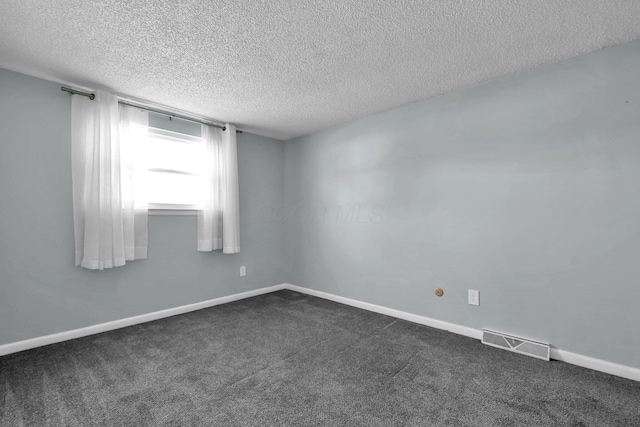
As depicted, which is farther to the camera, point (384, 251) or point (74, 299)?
point (384, 251)

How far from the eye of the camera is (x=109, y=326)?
270cm

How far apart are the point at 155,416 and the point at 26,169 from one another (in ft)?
7.41

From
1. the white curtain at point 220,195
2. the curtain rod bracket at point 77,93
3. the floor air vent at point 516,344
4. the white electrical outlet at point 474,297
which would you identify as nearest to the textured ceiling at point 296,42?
the curtain rod bracket at point 77,93

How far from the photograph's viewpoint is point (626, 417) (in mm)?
1498

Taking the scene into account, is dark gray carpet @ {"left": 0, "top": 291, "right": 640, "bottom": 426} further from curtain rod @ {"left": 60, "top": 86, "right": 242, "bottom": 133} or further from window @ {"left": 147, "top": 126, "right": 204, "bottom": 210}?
curtain rod @ {"left": 60, "top": 86, "right": 242, "bottom": 133}

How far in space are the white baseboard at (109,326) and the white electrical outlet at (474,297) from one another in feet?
8.79

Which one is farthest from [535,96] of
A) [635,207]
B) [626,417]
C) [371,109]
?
[626,417]

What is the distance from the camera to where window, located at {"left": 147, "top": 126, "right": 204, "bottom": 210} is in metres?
3.07

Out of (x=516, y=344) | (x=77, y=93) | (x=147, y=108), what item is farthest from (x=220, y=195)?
(x=516, y=344)

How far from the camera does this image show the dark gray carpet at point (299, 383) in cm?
152

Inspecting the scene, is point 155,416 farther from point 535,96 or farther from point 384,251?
point 535,96

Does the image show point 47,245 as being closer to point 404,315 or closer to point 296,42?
point 296,42

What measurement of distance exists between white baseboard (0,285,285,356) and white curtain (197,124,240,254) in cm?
66

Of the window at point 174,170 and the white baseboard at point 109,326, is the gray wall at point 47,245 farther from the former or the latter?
the window at point 174,170
